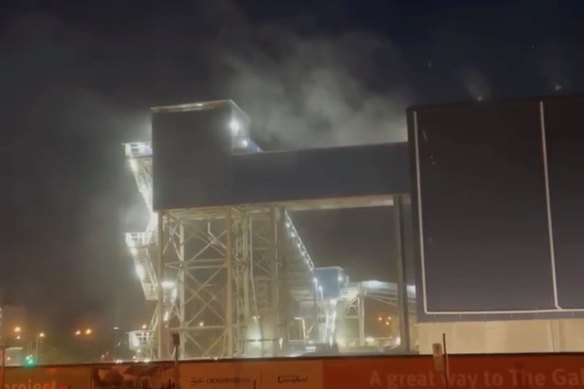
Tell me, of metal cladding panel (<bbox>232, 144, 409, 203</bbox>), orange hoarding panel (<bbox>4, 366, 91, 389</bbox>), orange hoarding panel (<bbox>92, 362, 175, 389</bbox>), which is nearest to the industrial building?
metal cladding panel (<bbox>232, 144, 409, 203</bbox>)

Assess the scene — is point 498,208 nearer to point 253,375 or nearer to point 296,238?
point 296,238

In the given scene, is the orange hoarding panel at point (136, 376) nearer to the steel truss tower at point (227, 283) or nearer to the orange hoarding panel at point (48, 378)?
the orange hoarding panel at point (48, 378)

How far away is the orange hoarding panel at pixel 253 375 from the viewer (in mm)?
11961

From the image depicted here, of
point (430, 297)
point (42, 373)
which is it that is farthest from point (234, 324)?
point (42, 373)

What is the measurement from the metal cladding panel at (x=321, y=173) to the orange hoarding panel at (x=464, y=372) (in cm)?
1978

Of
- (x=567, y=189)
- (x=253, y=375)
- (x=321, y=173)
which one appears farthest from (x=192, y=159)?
(x=253, y=375)

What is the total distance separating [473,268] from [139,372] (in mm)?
17111

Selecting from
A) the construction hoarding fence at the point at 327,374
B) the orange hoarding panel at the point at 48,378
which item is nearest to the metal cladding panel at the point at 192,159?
the orange hoarding panel at the point at 48,378

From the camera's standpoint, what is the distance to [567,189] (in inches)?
1038

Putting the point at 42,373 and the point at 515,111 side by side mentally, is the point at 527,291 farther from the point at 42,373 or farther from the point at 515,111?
the point at 42,373

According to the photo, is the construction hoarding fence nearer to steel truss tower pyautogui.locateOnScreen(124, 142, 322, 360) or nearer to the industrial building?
the industrial building

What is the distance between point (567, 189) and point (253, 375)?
17679mm

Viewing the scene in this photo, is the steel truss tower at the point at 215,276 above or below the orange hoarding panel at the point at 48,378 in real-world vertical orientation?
above

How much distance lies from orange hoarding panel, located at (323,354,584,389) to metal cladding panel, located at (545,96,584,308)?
634 inches
